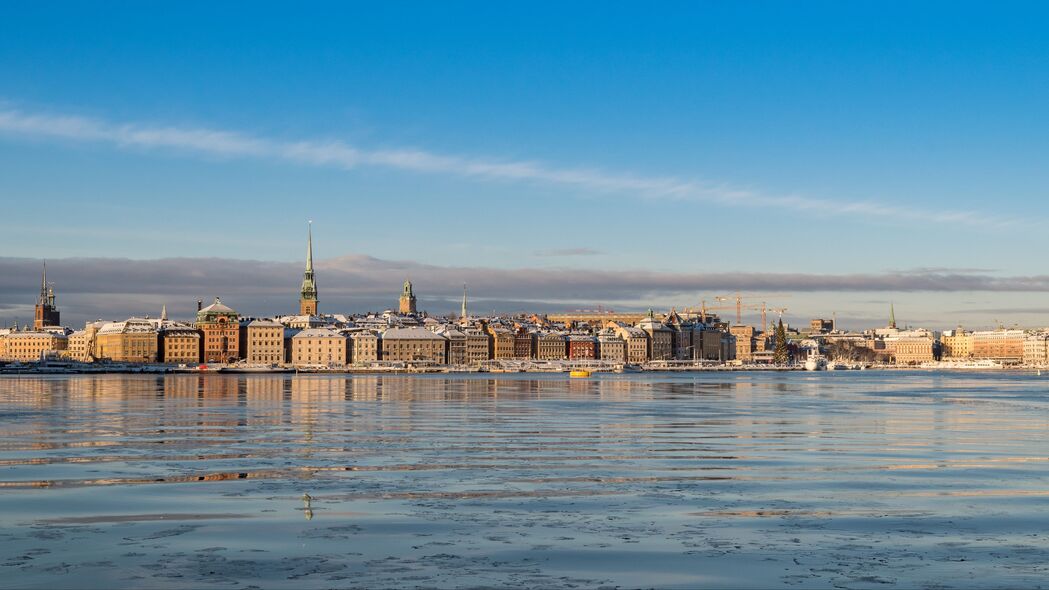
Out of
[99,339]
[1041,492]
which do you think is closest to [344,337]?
[99,339]

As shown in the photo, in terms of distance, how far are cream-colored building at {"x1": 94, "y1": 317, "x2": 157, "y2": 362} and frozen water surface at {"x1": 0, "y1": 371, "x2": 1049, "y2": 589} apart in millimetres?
146225

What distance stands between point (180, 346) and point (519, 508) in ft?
538

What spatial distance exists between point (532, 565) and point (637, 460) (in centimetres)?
1039

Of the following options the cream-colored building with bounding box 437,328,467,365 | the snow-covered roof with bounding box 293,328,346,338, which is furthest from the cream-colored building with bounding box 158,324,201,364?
the cream-colored building with bounding box 437,328,467,365

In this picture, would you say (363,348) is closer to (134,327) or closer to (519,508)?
(134,327)

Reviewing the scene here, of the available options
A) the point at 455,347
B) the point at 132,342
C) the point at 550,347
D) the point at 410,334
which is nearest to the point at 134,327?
the point at 132,342

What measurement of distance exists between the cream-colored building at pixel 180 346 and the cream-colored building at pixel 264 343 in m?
6.86

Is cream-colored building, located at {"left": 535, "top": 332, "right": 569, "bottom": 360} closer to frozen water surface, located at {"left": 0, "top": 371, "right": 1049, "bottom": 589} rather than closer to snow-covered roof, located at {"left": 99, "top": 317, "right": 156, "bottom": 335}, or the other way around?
snow-covered roof, located at {"left": 99, "top": 317, "right": 156, "bottom": 335}

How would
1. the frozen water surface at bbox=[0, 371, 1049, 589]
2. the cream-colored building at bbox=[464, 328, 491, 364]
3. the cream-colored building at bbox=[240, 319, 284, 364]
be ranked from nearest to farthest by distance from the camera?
the frozen water surface at bbox=[0, 371, 1049, 589]
the cream-colored building at bbox=[240, 319, 284, 364]
the cream-colored building at bbox=[464, 328, 491, 364]

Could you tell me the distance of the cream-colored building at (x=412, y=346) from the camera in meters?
175

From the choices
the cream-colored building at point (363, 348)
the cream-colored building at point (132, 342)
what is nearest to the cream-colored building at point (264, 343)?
the cream-colored building at point (363, 348)

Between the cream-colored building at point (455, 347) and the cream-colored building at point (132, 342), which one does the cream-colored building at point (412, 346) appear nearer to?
the cream-colored building at point (455, 347)

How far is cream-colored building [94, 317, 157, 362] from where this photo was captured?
17025cm

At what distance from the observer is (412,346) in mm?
176125
